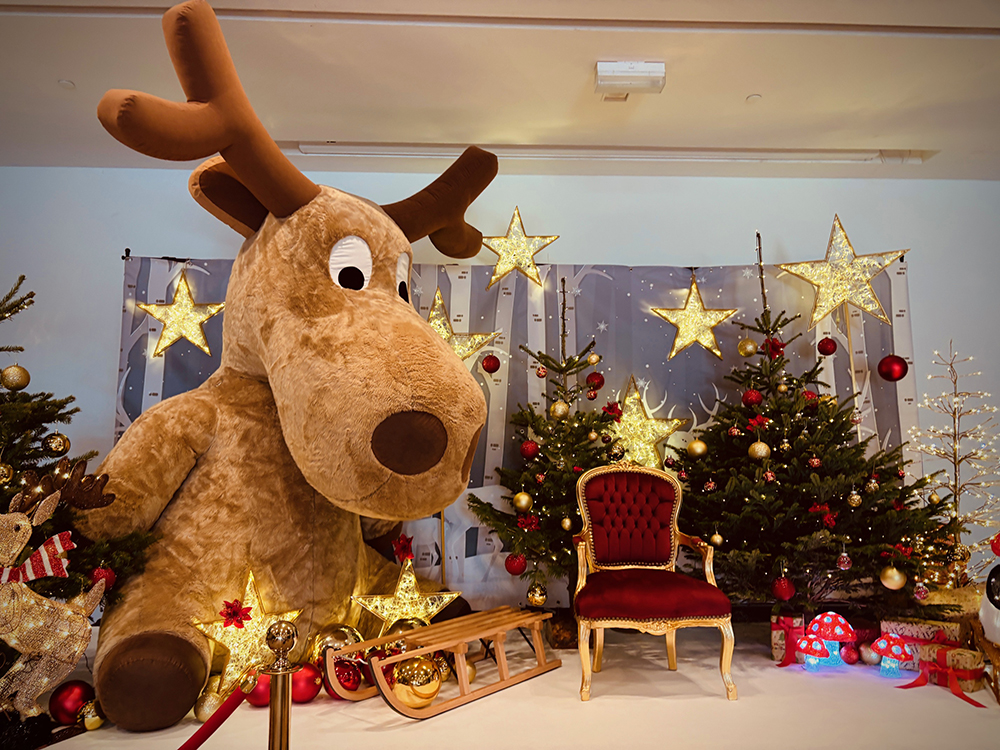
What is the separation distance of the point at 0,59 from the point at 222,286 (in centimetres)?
158

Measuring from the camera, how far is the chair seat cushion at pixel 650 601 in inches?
106

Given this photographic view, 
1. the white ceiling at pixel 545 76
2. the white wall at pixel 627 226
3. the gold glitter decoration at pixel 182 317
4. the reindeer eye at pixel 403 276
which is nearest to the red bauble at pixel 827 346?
the white wall at pixel 627 226

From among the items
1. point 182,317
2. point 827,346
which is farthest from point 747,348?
point 182,317

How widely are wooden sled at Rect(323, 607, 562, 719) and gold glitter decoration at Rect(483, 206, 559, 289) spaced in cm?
223

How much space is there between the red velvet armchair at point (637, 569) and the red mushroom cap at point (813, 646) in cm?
58

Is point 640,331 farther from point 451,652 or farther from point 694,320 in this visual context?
point 451,652

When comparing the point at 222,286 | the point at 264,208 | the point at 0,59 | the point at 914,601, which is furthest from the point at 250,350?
the point at 914,601

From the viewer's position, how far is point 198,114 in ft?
6.29

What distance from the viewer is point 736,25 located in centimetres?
301

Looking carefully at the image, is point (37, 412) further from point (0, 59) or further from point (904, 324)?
point (904, 324)

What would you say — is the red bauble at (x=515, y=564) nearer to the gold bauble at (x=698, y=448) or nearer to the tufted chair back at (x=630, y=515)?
the tufted chair back at (x=630, y=515)


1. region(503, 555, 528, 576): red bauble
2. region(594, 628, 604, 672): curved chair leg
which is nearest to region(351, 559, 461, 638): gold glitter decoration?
region(503, 555, 528, 576): red bauble

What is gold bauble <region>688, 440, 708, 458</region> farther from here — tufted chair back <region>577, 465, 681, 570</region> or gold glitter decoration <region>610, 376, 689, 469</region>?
tufted chair back <region>577, 465, 681, 570</region>

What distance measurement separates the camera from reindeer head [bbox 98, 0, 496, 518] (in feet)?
6.29
